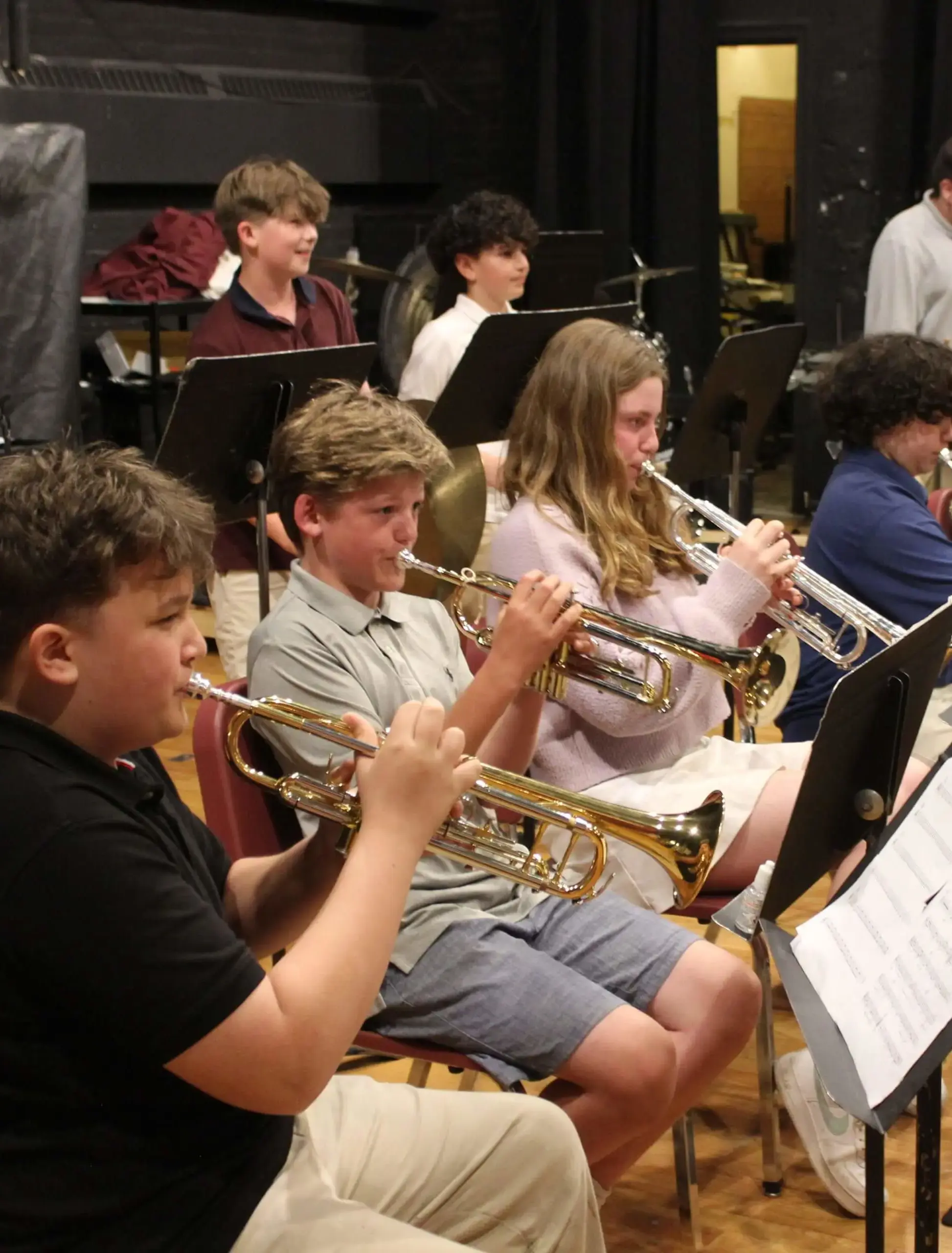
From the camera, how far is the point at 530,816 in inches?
74.4

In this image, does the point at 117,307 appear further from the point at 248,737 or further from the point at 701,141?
the point at 248,737

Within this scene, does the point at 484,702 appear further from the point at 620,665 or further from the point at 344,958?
the point at 344,958

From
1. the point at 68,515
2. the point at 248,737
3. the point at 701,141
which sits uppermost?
the point at 701,141

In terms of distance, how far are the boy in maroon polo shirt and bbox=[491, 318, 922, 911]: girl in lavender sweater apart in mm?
1332

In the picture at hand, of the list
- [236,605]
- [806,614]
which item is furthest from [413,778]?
[236,605]

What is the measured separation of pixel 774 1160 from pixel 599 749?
0.70 meters

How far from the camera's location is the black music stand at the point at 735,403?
13.5ft

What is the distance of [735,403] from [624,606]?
1825 millimetres

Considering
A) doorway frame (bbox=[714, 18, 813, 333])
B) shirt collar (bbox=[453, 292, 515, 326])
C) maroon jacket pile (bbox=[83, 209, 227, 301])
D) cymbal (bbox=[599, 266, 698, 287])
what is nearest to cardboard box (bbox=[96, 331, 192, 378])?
maroon jacket pile (bbox=[83, 209, 227, 301])

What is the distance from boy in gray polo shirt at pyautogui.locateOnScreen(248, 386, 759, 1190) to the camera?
1.99 m

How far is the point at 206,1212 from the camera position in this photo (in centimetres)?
136

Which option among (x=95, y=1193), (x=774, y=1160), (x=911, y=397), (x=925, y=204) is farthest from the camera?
(x=925, y=204)

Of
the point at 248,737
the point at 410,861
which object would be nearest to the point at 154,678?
the point at 410,861

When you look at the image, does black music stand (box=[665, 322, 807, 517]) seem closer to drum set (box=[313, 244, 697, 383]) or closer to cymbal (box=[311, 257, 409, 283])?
drum set (box=[313, 244, 697, 383])
